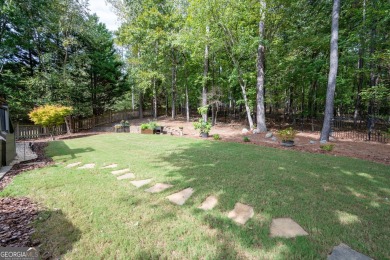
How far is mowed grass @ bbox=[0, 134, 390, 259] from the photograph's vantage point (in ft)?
6.00

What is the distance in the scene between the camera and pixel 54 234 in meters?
2.06

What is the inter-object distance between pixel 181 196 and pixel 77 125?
14.8 metres

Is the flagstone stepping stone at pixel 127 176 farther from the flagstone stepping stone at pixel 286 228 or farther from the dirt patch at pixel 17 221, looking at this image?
the flagstone stepping stone at pixel 286 228

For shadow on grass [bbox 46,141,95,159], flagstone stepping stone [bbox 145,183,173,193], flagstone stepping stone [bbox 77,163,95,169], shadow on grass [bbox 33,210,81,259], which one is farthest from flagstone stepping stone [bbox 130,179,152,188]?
shadow on grass [bbox 46,141,95,159]

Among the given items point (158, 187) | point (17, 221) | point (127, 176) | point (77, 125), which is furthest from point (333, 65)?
point (77, 125)

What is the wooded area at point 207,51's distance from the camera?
10.1m

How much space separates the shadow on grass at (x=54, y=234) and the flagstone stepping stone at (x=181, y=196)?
1.24 meters

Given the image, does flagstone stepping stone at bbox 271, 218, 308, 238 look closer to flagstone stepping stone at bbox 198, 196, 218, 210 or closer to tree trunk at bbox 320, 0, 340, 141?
flagstone stepping stone at bbox 198, 196, 218, 210

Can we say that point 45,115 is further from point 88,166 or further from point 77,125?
point 88,166

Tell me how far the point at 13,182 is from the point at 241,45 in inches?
426

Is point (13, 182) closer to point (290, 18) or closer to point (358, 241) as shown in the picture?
point (358, 241)

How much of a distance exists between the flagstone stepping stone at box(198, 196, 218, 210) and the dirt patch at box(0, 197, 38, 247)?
6.48 ft

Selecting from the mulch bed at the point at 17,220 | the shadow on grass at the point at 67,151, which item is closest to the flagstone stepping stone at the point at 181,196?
the mulch bed at the point at 17,220

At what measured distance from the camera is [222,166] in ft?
14.3
